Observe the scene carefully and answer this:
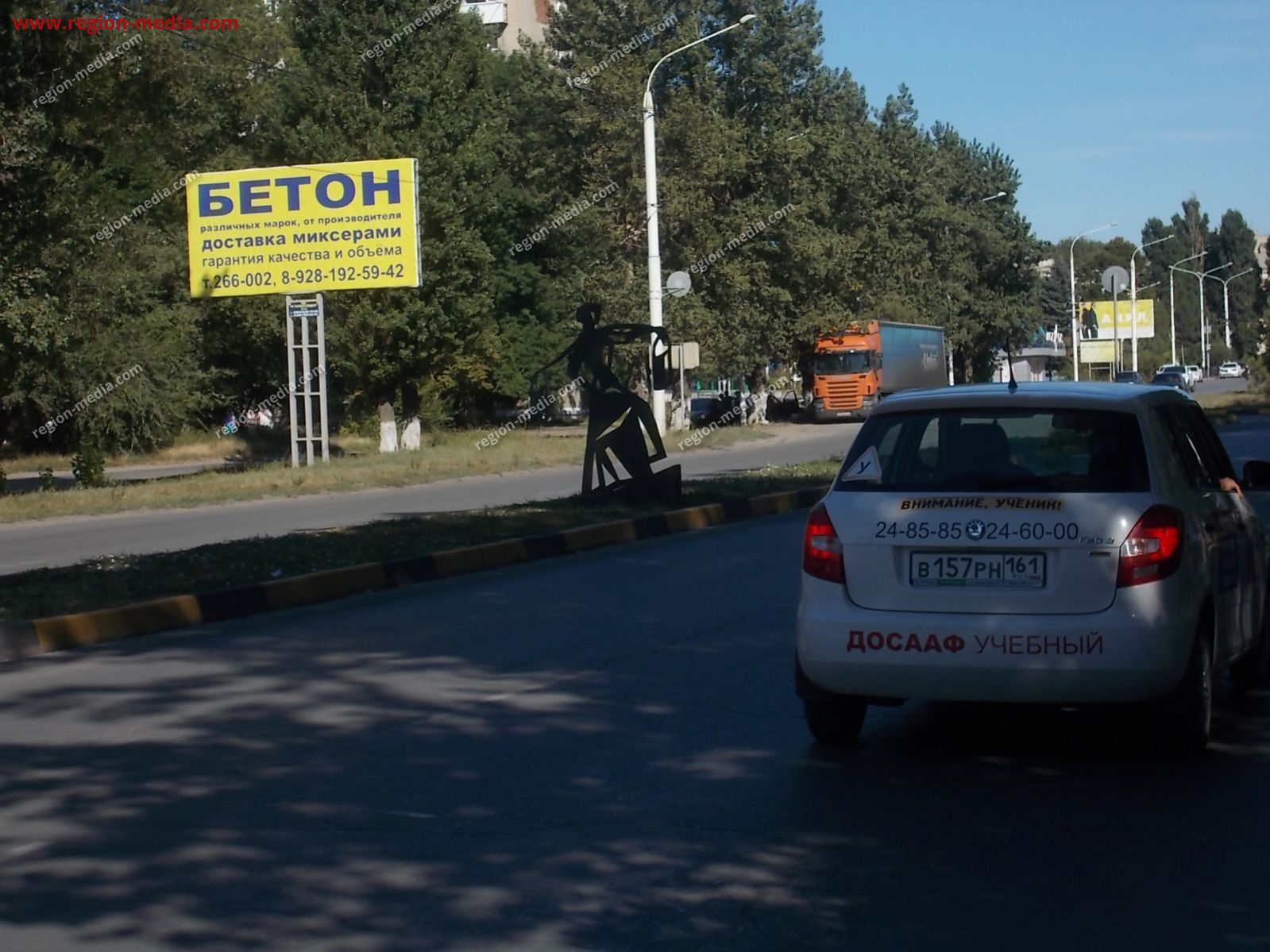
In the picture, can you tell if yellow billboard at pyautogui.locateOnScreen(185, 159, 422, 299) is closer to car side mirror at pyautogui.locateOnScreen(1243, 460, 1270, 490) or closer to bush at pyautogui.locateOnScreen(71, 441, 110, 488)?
bush at pyautogui.locateOnScreen(71, 441, 110, 488)

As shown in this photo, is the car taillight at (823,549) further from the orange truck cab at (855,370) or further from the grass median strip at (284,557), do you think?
the orange truck cab at (855,370)

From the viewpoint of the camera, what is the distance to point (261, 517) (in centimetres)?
2141

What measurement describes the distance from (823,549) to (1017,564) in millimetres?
796

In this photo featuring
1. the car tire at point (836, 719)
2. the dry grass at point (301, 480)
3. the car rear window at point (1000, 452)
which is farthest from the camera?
the dry grass at point (301, 480)

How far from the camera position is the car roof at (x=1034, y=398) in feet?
21.7

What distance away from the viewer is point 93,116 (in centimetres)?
2967

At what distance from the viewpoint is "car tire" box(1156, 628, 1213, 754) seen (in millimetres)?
6273

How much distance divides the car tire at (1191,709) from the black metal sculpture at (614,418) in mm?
10810

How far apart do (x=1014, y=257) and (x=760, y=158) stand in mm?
34011

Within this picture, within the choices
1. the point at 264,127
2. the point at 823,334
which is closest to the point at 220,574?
the point at 264,127

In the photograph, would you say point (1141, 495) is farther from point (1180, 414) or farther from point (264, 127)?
point (264, 127)
